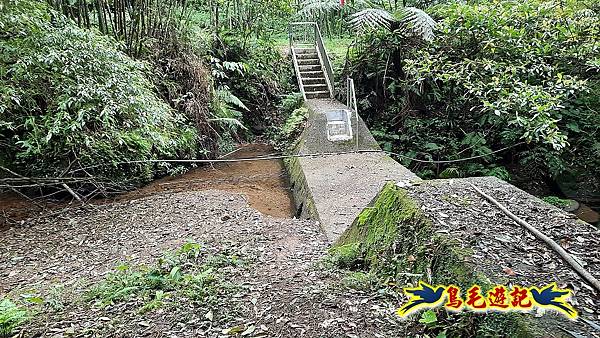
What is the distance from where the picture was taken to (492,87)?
691cm

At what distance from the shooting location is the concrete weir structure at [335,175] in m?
5.52

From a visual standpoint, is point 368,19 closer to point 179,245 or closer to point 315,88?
point 315,88

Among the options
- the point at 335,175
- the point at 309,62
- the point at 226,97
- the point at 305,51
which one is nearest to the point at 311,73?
the point at 309,62

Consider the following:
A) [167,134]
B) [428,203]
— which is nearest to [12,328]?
[428,203]

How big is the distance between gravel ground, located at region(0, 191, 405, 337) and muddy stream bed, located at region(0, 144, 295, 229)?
1.48 feet

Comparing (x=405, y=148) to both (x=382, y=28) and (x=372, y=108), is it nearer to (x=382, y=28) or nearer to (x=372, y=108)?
(x=372, y=108)

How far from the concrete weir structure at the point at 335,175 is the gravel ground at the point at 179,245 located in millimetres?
379

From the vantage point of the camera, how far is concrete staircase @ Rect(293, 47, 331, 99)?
1097 centimetres

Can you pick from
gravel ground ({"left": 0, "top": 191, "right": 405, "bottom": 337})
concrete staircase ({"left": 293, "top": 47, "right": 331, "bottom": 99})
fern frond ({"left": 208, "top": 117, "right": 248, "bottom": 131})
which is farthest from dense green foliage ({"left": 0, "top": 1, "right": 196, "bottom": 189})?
concrete staircase ({"left": 293, "top": 47, "right": 331, "bottom": 99})

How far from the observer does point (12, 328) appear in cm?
275

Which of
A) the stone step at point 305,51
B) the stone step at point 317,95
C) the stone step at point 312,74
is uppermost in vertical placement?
the stone step at point 305,51

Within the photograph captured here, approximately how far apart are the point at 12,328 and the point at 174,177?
584 cm

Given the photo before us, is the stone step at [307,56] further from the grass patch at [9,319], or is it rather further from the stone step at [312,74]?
the grass patch at [9,319]

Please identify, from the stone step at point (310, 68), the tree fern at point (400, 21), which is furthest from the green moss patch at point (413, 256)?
the stone step at point (310, 68)
